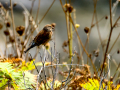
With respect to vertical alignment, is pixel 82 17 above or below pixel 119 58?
above

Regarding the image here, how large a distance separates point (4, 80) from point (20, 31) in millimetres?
256

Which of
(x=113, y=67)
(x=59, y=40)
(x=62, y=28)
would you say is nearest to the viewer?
(x=113, y=67)

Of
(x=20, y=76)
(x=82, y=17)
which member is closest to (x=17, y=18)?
(x=82, y=17)

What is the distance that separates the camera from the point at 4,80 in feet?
1.13

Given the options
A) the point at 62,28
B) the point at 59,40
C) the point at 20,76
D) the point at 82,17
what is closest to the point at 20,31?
the point at 20,76

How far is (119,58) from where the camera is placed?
166cm

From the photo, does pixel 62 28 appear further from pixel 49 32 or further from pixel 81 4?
pixel 49 32

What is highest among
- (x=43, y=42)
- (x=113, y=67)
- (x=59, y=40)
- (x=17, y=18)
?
(x=17, y=18)

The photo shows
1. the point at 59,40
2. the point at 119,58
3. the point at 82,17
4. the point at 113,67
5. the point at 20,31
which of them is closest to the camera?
the point at 20,31

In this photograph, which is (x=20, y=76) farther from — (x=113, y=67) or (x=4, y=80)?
(x=113, y=67)

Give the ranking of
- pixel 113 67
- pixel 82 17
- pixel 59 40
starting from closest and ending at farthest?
pixel 113 67 < pixel 59 40 < pixel 82 17

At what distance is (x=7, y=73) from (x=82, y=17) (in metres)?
1.86

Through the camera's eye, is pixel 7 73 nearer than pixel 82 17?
Yes

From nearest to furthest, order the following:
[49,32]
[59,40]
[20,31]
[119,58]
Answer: [49,32] → [20,31] → [119,58] → [59,40]
